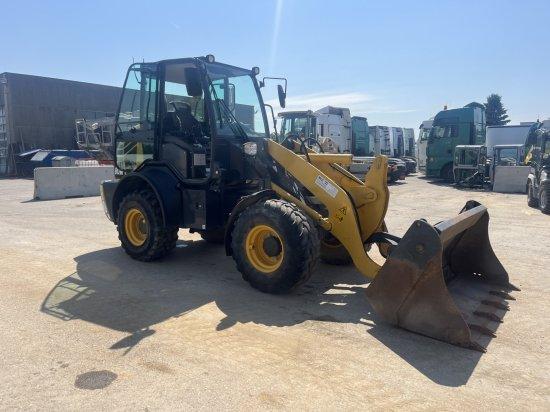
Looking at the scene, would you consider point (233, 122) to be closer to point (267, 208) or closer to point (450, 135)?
point (267, 208)

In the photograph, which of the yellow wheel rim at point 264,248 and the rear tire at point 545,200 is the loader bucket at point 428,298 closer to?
the yellow wheel rim at point 264,248

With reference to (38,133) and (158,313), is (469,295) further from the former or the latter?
(38,133)

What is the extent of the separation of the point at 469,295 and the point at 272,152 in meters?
2.82

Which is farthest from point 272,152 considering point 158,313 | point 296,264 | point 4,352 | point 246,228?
point 4,352

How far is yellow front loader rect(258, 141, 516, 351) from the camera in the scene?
156 inches

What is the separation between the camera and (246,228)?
17.0ft

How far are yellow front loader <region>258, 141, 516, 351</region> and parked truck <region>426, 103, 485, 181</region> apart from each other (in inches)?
731

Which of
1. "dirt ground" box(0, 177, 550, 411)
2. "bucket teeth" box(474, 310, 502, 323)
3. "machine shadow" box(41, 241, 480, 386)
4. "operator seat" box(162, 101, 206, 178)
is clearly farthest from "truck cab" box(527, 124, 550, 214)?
"operator seat" box(162, 101, 206, 178)

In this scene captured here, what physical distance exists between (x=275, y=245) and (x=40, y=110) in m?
28.3

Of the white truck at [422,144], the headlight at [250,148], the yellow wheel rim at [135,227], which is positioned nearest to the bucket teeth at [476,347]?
the headlight at [250,148]

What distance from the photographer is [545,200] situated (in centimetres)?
1229

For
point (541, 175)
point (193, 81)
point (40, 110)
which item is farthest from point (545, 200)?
point (40, 110)

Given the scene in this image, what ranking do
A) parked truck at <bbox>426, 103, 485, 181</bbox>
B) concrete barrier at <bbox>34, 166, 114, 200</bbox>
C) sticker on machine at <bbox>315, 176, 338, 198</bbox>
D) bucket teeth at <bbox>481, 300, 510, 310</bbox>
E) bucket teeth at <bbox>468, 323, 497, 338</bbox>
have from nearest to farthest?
bucket teeth at <bbox>468, 323, 497, 338</bbox> → bucket teeth at <bbox>481, 300, 510, 310</bbox> → sticker on machine at <bbox>315, 176, 338, 198</bbox> → concrete barrier at <bbox>34, 166, 114, 200</bbox> → parked truck at <bbox>426, 103, 485, 181</bbox>

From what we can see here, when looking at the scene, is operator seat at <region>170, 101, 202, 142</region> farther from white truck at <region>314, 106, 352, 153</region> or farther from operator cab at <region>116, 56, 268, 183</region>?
white truck at <region>314, 106, 352, 153</region>
